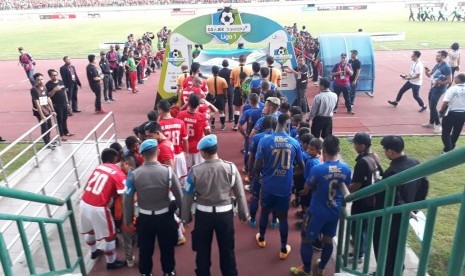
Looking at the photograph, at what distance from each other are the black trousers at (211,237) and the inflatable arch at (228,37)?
28.6 ft

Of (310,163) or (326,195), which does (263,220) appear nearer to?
(310,163)

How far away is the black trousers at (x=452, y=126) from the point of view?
820 cm

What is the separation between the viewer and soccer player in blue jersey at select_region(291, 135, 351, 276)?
14.1 ft

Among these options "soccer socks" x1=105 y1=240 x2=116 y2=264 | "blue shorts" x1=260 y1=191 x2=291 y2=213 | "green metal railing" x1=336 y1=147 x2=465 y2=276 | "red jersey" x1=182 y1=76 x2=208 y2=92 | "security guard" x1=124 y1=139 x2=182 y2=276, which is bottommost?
"soccer socks" x1=105 y1=240 x2=116 y2=264

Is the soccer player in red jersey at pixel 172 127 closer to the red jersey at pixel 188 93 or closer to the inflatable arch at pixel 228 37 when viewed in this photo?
the red jersey at pixel 188 93

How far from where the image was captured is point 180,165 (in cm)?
655

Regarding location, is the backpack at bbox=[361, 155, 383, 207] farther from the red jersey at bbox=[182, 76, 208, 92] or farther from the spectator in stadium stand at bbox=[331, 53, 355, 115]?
the spectator in stadium stand at bbox=[331, 53, 355, 115]

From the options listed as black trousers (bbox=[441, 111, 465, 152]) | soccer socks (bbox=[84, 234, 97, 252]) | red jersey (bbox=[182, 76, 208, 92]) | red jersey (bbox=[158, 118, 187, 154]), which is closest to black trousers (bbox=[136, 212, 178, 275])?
soccer socks (bbox=[84, 234, 97, 252])

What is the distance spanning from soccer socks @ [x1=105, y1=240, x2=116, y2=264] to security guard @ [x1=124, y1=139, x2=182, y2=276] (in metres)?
0.61

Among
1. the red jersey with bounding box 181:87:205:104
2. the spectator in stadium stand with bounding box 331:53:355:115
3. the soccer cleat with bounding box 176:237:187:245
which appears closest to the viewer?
the soccer cleat with bounding box 176:237:187:245

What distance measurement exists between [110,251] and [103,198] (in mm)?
771

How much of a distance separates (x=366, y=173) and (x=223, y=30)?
880 centimetres

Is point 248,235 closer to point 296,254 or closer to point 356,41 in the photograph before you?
point 296,254

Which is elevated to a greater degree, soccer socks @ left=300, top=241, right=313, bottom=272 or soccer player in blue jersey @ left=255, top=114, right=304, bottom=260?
soccer player in blue jersey @ left=255, top=114, right=304, bottom=260
